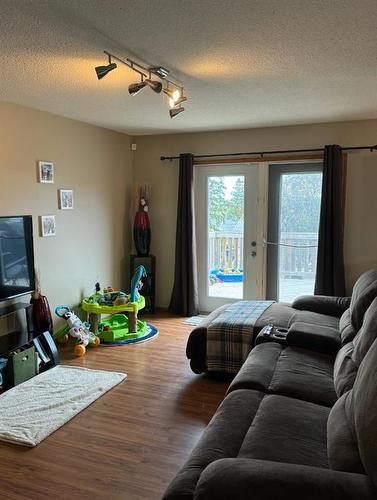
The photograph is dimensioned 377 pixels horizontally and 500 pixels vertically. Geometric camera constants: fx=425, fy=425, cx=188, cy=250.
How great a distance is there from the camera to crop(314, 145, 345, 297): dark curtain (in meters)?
4.63

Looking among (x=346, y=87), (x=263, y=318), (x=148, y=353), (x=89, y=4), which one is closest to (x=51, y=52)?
(x=89, y=4)

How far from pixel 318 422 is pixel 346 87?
260 centimetres

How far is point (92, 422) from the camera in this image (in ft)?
9.26

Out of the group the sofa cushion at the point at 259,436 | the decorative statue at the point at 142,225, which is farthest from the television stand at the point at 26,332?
the sofa cushion at the point at 259,436

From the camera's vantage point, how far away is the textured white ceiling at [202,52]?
78.7 inches

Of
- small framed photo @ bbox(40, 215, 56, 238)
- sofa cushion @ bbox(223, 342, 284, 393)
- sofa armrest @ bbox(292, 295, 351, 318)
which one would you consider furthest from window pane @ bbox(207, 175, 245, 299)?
sofa cushion @ bbox(223, 342, 284, 393)

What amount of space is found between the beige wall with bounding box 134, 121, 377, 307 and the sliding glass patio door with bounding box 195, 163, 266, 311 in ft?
1.03

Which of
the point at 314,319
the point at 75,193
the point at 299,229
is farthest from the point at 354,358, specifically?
the point at 75,193

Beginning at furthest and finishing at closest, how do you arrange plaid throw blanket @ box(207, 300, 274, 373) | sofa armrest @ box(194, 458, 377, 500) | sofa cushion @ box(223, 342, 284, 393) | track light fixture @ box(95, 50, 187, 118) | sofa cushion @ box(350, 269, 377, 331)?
plaid throw blanket @ box(207, 300, 274, 373)
sofa cushion @ box(350, 269, 377, 331)
track light fixture @ box(95, 50, 187, 118)
sofa cushion @ box(223, 342, 284, 393)
sofa armrest @ box(194, 458, 377, 500)

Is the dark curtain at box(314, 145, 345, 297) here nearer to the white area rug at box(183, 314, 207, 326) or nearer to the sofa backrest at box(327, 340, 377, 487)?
the white area rug at box(183, 314, 207, 326)

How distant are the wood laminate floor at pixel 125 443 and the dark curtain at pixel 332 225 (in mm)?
1940

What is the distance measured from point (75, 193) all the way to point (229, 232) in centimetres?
195

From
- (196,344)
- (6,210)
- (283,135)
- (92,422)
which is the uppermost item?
(283,135)

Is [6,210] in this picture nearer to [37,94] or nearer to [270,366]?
[37,94]
